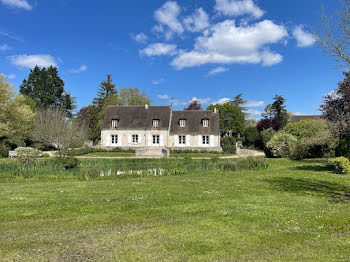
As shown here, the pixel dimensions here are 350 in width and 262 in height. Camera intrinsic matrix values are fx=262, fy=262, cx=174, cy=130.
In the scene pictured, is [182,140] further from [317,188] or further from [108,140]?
[317,188]

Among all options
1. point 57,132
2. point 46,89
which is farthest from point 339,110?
point 46,89

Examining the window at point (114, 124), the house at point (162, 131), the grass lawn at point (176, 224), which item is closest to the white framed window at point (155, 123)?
the house at point (162, 131)

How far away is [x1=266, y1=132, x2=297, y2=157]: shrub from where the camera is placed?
2525cm

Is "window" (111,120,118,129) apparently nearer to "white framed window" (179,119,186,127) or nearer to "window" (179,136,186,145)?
"white framed window" (179,119,186,127)

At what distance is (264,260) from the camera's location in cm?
392

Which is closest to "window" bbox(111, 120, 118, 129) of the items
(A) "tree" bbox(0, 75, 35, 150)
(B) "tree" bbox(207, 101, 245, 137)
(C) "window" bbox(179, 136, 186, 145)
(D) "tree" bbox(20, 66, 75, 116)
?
(C) "window" bbox(179, 136, 186, 145)

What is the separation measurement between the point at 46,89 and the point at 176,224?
189ft

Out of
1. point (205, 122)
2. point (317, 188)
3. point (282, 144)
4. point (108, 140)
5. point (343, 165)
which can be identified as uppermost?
point (205, 122)

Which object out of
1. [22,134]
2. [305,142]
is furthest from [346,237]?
[22,134]

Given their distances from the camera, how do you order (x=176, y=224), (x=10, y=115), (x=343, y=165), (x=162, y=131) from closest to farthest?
(x=176, y=224)
(x=343, y=165)
(x=10, y=115)
(x=162, y=131)

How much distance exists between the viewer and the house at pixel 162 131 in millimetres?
38281

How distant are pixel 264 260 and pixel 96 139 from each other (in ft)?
168

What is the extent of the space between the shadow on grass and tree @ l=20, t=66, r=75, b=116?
171 feet

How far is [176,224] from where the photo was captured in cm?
556
